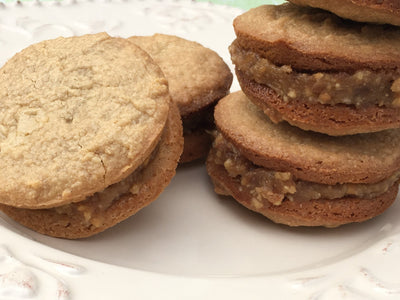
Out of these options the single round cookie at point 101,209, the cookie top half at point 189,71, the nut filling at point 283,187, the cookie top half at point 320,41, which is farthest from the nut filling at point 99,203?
the cookie top half at point 320,41

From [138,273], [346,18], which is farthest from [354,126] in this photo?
[138,273]

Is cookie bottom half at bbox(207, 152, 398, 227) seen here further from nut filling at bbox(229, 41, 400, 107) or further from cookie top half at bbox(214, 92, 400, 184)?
nut filling at bbox(229, 41, 400, 107)

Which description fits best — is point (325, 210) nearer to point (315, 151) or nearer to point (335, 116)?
point (315, 151)

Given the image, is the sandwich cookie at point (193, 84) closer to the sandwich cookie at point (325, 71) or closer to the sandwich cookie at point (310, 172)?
the sandwich cookie at point (310, 172)

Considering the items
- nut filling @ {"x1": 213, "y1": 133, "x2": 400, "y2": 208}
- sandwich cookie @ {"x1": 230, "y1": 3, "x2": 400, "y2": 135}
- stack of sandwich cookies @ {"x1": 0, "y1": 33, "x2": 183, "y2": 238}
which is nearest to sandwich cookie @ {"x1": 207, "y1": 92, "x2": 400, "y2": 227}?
nut filling @ {"x1": 213, "y1": 133, "x2": 400, "y2": 208}

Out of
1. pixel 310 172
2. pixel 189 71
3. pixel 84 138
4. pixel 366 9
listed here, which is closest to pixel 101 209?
pixel 84 138

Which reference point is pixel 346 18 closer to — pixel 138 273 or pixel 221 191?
pixel 221 191

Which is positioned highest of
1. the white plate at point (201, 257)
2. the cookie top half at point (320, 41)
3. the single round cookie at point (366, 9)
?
the single round cookie at point (366, 9)
